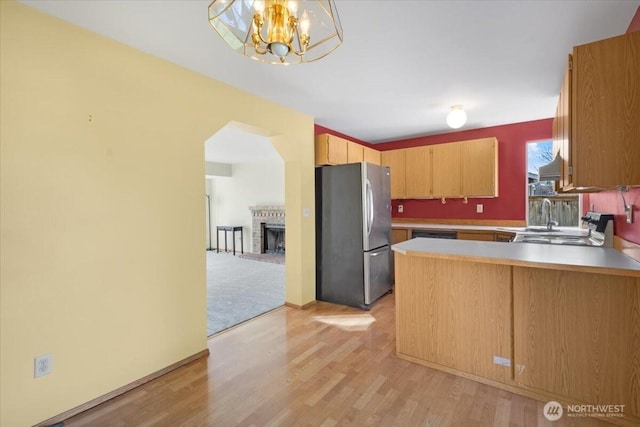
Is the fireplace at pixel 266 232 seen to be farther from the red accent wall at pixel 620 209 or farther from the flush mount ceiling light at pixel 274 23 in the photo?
the flush mount ceiling light at pixel 274 23

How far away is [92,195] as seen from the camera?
6.25 feet

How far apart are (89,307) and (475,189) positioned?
436 centimetres

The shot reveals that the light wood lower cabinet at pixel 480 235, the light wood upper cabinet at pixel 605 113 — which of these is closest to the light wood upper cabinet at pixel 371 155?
the light wood lower cabinet at pixel 480 235

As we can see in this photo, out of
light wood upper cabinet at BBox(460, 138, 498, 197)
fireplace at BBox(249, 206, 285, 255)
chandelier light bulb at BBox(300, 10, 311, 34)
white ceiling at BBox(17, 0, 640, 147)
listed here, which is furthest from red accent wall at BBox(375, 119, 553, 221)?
fireplace at BBox(249, 206, 285, 255)

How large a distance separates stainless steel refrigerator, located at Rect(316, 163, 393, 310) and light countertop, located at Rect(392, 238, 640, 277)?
3.37 ft

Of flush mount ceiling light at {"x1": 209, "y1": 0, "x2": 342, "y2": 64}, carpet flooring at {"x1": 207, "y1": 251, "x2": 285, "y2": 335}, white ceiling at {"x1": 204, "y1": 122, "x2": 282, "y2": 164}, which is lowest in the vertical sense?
carpet flooring at {"x1": 207, "y1": 251, "x2": 285, "y2": 335}

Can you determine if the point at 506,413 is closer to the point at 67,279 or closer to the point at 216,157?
the point at 67,279

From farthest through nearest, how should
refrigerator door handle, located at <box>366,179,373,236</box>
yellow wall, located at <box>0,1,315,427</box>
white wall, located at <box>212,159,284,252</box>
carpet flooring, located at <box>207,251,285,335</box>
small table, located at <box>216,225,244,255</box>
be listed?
small table, located at <box>216,225,244,255</box> < white wall, located at <box>212,159,284,252</box> < refrigerator door handle, located at <box>366,179,373,236</box> < carpet flooring, located at <box>207,251,285,335</box> < yellow wall, located at <box>0,1,315,427</box>

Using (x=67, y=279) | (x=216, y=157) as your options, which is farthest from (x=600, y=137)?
(x=216, y=157)

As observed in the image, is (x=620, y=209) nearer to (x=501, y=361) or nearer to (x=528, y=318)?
(x=528, y=318)

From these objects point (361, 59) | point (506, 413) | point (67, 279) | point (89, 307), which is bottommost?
point (506, 413)

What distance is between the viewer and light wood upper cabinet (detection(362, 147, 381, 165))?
4605 millimetres

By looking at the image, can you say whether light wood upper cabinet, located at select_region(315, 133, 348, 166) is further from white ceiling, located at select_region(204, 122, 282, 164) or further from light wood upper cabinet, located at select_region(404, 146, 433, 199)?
light wood upper cabinet, located at select_region(404, 146, 433, 199)

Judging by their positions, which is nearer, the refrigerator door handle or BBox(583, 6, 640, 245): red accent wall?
BBox(583, 6, 640, 245): red accent wall
